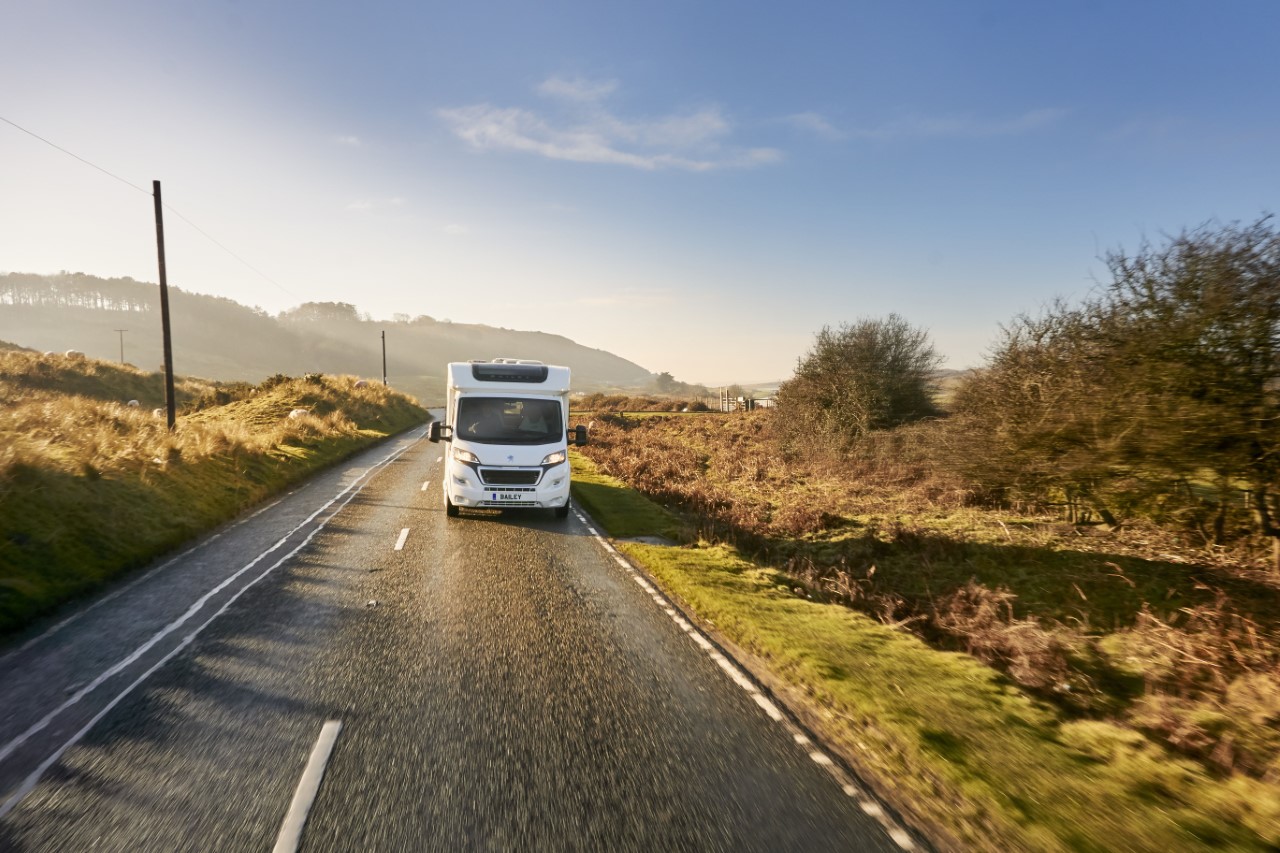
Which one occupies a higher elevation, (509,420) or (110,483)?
(509,420)

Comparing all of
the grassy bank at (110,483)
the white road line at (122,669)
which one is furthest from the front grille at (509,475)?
the grassy bank at (110,483)

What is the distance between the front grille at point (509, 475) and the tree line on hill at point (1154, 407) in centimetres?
933

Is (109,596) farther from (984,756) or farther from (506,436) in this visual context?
(984,756)

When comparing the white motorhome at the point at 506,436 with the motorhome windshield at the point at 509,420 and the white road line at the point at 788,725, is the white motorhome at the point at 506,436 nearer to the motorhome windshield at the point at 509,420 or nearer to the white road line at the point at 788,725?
the motorhome windshield at the point at 509,420

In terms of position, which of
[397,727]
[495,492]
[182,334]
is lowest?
[397,727]

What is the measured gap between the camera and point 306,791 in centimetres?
384

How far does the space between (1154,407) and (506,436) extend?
442 inches

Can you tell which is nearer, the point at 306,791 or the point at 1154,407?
the point at 306,791

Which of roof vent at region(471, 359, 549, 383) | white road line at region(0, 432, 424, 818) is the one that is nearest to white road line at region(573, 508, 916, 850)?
white road line at region(0, 432, 424, 818)

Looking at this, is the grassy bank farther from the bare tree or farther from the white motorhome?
the bare tree

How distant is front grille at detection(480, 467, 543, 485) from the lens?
12781 mm

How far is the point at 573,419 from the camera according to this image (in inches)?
1898

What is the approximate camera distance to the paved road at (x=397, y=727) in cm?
356

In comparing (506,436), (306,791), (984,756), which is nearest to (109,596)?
(306,791)
